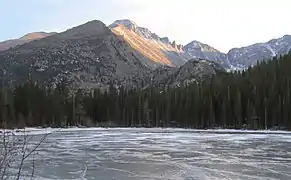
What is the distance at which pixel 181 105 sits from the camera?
107188 millimetres

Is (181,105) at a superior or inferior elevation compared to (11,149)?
superior

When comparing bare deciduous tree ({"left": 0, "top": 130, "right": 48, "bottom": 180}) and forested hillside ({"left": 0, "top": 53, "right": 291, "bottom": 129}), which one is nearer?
bare deciduous tree ({"left": 0, "top": 130, "right": 48, "bottom": 180})

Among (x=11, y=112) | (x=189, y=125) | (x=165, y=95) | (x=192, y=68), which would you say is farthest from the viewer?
(x=192, y=68)

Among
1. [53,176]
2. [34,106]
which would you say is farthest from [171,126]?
[53,176]

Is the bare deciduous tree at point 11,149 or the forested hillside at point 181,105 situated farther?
the forested hillside at point 181,105

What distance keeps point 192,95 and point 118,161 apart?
3263 inches

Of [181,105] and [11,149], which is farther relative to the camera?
[181,105]

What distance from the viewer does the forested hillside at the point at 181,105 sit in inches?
3455

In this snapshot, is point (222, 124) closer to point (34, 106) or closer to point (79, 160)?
point (34, 106)

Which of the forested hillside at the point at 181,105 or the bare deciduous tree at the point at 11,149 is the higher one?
the forested hillside at the point at 181,105

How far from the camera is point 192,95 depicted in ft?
347

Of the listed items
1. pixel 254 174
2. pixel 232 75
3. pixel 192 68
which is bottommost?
pixel 254 174

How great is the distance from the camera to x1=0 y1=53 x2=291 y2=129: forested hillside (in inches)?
3455

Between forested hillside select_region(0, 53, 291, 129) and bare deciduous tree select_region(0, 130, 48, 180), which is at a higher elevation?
forested hillside select_region(0, 53, 291, 129)
